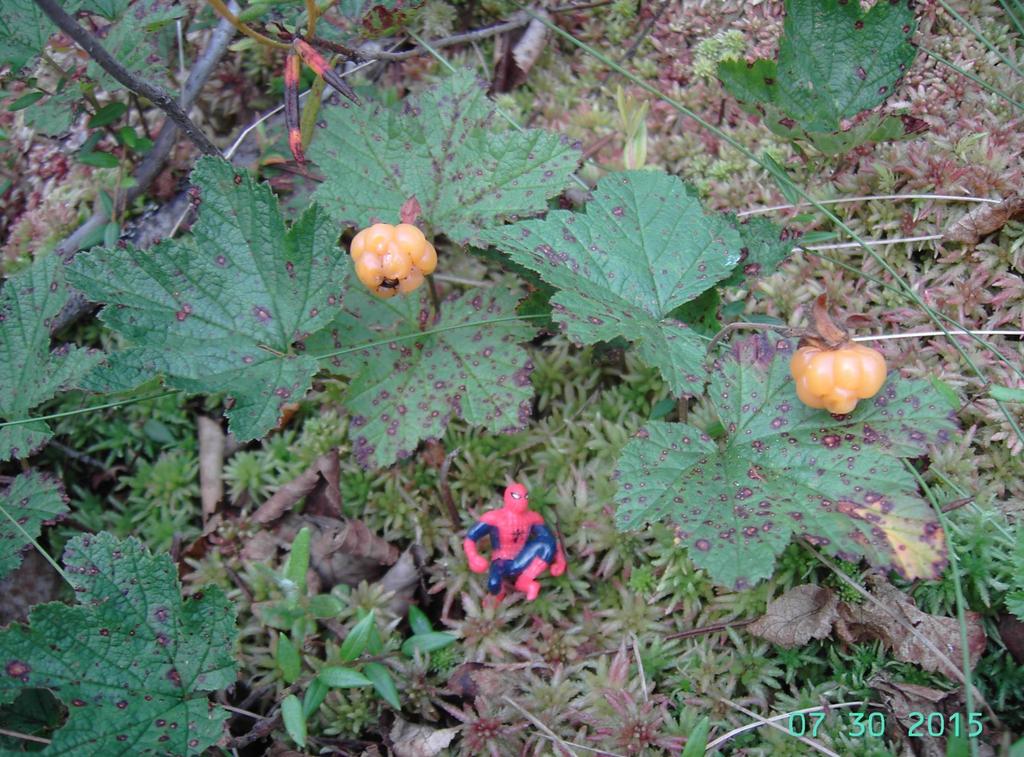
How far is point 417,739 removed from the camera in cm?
243

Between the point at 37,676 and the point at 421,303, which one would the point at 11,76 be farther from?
the point at 37,676

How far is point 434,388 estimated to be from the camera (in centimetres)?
259

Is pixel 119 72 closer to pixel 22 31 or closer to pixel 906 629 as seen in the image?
pixel 22 31

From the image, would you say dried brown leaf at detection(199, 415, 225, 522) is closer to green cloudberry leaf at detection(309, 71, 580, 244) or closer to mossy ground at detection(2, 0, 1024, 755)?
mossy ground at detection(2, 0, 1024, 755)

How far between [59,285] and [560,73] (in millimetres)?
2351

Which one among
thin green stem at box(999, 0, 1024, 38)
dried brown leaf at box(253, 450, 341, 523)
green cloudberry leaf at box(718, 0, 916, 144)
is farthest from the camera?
dried brown leaf at box(253, 450, 341, 523)

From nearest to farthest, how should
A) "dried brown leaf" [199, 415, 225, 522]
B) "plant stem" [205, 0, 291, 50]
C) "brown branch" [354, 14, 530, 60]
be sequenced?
"plant stem" [205, 0, 291, 50] → "dried brown leaf" [199, 415, 225, 522] → "brown branch" [354, 14, 530, 60]

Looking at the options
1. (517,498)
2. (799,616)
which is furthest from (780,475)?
(517,498)

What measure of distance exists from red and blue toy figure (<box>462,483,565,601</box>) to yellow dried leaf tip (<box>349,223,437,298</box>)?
0.76m

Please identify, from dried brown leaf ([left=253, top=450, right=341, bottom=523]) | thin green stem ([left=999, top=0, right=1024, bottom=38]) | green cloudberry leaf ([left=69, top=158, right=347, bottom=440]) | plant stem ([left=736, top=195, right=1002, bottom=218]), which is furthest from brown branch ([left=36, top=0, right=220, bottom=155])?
thin green stem ([left=999, top=0, right=1024, bottom=38])

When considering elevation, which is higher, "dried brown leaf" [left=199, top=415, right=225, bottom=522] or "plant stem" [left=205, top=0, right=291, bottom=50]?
"plant stem" [left=205, top=0, right=291, bottom=50]

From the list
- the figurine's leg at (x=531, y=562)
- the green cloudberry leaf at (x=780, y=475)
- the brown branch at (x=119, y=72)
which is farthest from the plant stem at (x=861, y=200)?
the brown branch at (x=119, y=72)

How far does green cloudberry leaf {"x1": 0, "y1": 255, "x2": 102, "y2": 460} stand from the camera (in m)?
2.70

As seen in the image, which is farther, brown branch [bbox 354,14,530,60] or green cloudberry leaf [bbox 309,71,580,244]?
brown branch [bbox 354,14,530,60]
